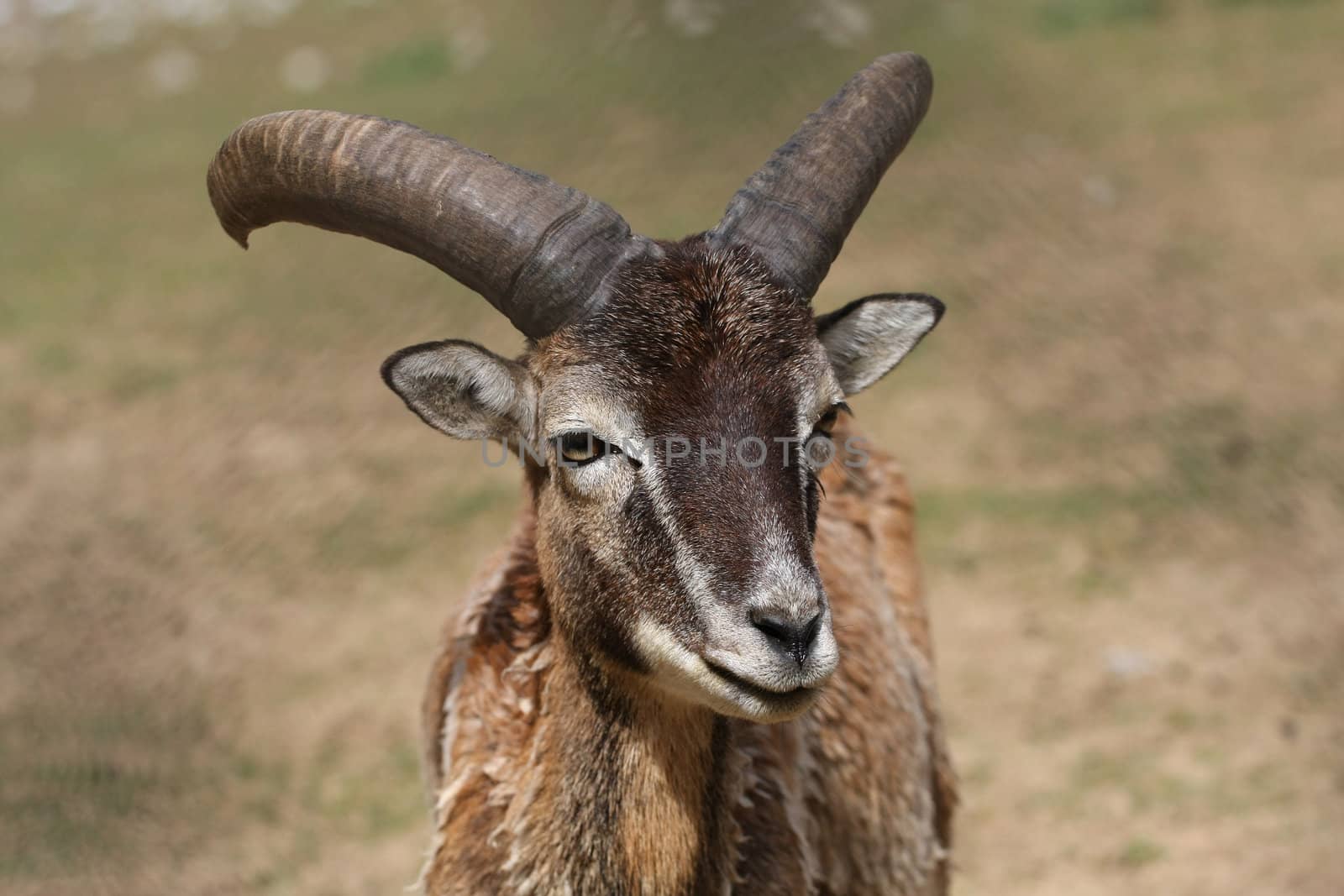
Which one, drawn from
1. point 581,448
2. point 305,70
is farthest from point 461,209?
point 305,70

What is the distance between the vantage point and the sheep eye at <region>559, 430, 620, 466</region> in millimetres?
3574

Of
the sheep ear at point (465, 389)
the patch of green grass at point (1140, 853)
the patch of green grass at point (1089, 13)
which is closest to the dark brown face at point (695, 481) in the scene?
the sheep ear at point (465, 389)

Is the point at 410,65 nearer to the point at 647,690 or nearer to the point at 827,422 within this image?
the point at 827,422

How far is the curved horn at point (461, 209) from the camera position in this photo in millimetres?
3693

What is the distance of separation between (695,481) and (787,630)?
0.46m

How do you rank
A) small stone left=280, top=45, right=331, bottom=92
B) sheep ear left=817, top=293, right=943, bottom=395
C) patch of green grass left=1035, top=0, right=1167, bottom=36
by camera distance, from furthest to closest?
patch of green grass left=1035, top=0, right=1167, bottom=36, small stone left=280, top=45, right=331, bottom=92, sheep ear left=817, top=293, right=943, bottom=395

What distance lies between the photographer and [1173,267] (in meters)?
11.8

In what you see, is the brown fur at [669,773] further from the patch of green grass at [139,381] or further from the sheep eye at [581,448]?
the patch of green grass at [139,381]

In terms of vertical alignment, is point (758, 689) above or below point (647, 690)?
below

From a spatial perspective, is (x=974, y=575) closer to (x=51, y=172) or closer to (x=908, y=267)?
(x=908, y=267)

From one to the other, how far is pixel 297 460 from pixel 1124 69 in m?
10.9

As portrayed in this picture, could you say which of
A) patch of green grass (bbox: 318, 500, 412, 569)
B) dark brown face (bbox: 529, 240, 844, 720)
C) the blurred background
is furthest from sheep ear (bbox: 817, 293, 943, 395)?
patch of green grass (bbox: 318, 500, 412, 569)

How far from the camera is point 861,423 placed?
1030 cm

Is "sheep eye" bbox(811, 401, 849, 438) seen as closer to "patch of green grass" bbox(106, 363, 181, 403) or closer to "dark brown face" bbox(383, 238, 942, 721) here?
"dark brown face" bbox(383, 238, 942, 721)
